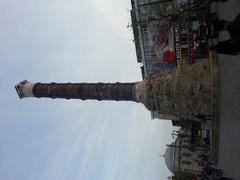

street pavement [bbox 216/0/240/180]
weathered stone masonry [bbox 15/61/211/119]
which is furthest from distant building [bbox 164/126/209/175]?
street pavement [bbox 216/0/240/180]

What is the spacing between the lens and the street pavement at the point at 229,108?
38.8ft

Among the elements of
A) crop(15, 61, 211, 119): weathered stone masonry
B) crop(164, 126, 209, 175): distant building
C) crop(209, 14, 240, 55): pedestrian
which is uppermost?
crop(209, 14, 240, 55): pedestrian

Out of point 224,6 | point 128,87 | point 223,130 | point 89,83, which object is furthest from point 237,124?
point 89,83

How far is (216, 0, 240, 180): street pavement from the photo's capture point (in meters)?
11.8

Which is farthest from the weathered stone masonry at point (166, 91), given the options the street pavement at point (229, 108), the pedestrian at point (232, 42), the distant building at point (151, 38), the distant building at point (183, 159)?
the distant building at point (183, 159)

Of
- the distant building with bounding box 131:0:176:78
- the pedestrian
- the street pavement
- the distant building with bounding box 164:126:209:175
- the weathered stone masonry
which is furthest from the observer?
the distant building with bounding box 164:126:209:175

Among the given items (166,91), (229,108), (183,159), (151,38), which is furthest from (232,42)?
(183,159)

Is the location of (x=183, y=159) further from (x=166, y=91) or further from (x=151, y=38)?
(x=166, y=91)

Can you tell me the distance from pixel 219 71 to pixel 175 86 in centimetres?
385

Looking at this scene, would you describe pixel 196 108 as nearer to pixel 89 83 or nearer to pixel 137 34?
pixel 89 83

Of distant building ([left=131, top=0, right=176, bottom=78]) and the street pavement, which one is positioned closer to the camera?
the street pavement

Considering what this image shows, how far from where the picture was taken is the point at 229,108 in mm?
13523

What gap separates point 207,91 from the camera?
18.0 m

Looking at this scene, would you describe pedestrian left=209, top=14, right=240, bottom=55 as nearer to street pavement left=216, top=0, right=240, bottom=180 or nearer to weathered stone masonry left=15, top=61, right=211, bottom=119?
street pavement left=216, top=0, right=240, bottom=180
